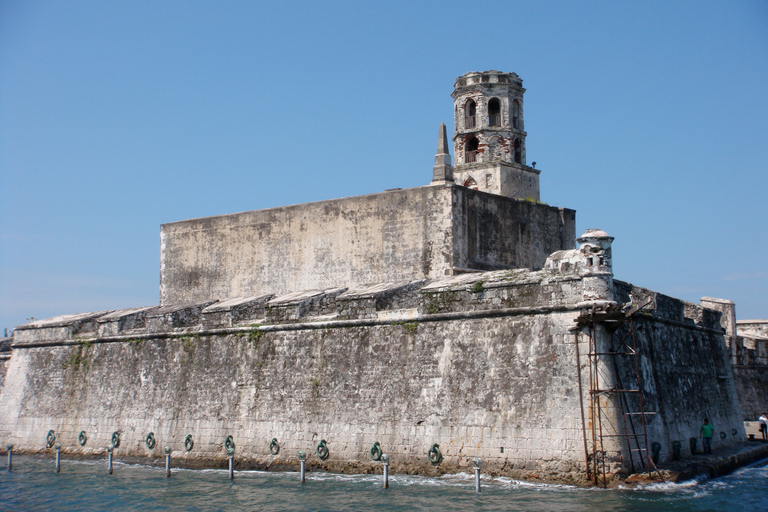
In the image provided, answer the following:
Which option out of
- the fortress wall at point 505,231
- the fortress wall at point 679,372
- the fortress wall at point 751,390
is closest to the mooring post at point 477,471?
the fortress wall at point 679,372

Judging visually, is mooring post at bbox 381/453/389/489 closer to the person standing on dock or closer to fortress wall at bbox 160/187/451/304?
the person standing on dock

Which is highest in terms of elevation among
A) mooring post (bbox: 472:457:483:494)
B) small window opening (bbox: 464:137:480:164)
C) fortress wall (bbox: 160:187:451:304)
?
small window opening (bbox: 464:137:480:164)

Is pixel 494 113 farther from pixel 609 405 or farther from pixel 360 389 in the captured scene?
pixel 609 405

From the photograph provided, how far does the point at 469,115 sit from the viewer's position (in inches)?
1292

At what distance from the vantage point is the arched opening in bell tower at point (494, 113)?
107 ft

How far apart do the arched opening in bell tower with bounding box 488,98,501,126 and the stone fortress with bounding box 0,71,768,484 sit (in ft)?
22.2

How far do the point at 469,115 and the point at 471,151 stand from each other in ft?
4.47

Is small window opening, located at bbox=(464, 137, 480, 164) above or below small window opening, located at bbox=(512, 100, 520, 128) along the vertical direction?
below

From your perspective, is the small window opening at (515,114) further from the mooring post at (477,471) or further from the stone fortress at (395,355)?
the mooring post at (477,471)

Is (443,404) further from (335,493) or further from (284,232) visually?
(284,232)

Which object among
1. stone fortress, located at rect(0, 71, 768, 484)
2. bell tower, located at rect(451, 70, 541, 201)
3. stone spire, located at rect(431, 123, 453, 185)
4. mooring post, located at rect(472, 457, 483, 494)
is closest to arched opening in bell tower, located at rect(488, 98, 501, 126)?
bell tower, located at rect(451, 70, 541, 201)

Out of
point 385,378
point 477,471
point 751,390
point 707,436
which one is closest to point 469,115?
point 751,390

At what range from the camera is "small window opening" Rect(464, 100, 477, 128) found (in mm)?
32719

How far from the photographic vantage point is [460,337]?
17391 mm
